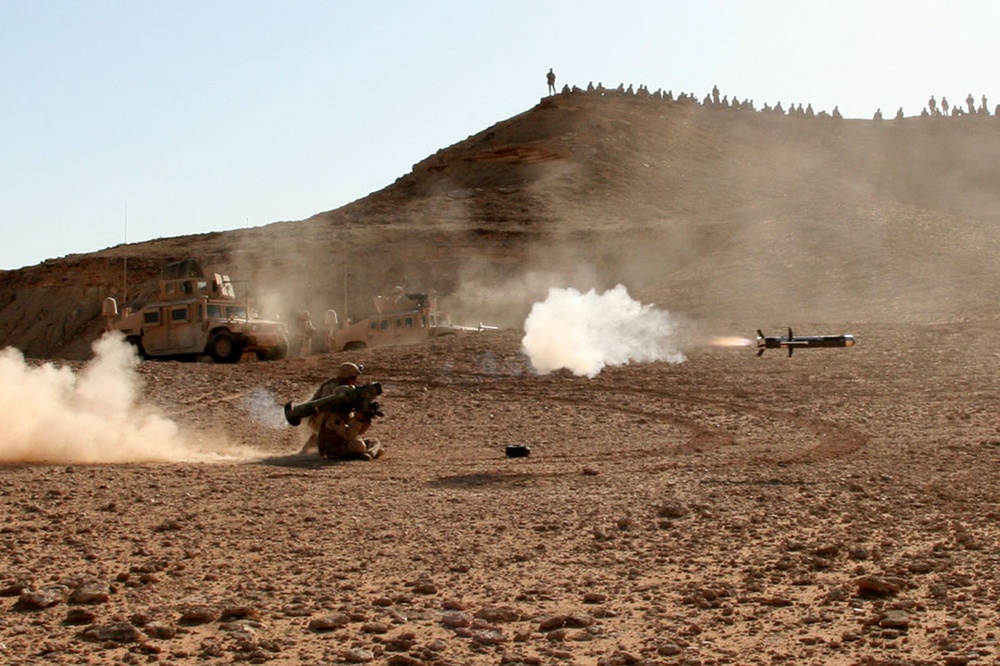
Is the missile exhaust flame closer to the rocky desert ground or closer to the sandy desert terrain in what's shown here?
the sandy desert terrain

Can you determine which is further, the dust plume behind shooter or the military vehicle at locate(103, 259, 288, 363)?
the military vehicle at locate(103, 259, 288, 363)

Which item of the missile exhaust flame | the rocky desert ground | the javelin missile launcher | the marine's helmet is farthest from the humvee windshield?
the javelin missile launcher

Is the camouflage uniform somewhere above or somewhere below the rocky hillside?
below

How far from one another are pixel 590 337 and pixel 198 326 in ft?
37.8

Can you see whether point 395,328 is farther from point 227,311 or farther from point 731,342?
point 731,342

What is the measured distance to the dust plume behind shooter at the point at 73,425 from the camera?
16.0m

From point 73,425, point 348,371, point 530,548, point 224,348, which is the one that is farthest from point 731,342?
point 530,548

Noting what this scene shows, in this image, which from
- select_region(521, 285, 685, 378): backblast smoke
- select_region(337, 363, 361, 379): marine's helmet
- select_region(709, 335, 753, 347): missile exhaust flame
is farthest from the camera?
select_region(709, 335, 753, 347): missile exhaust flame

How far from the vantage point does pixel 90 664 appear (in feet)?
23.1

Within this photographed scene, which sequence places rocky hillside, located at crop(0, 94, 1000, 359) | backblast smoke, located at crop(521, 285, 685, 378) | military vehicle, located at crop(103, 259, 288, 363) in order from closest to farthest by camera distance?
backblast smoke, located at crop(521, 285, 685, 378) < military vehicle, located at crop(103, 259, 288, 363) < rocky hillside, located at crop(0, 94, 1000, 359)

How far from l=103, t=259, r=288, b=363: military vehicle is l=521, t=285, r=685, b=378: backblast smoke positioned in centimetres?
852

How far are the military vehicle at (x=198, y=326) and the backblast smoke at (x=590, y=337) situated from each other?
8520 millimetres

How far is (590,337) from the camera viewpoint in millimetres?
26109

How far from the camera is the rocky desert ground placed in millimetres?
7434
